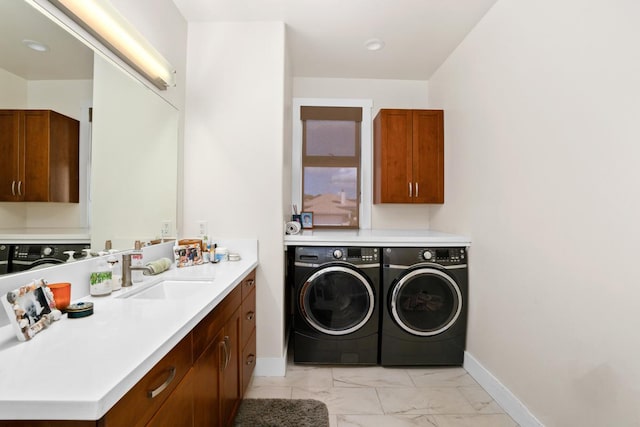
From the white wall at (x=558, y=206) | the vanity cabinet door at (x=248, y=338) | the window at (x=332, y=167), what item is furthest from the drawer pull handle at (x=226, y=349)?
the window at (x=332, y=167)

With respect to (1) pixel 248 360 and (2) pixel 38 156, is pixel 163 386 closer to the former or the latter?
(2) pixel 38 156

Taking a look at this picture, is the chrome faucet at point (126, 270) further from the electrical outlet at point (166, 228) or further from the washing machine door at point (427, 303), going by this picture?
the washing machine door at point (427, 303)

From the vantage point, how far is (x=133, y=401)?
0.73 m

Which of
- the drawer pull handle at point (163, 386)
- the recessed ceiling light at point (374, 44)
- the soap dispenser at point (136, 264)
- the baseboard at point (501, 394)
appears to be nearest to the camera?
the drawer pull handle at point (163, 386)

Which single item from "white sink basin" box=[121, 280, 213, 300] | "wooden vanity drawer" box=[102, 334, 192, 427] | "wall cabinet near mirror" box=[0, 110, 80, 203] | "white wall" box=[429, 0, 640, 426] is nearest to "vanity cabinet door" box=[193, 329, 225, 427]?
"wooden vanity drawer" box=[102, 334, 192, 427]

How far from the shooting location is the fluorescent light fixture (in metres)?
1.25

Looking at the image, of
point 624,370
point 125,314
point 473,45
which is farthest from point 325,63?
point 624,370

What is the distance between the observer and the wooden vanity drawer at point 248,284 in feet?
6.07

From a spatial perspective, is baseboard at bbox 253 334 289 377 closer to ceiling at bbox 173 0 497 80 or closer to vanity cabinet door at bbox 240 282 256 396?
vanity cabinet door at bbox 240 282 256 396

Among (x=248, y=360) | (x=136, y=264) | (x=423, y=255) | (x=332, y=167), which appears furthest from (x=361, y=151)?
(x=136, y=264)

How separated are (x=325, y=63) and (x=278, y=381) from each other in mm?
2797

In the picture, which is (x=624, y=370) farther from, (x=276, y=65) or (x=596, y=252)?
(x=276, y=65)

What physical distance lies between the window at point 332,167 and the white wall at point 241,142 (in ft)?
3.39

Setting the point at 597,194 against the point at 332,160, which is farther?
the point at 332,160
